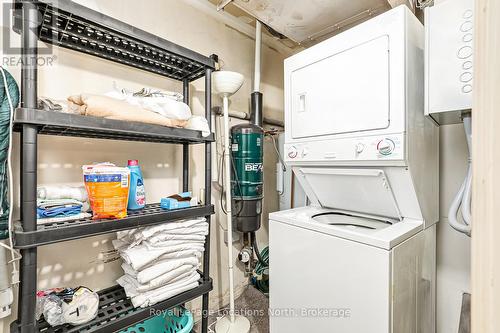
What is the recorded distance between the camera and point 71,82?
1.33 meters

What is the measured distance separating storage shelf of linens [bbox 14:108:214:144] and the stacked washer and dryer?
2.42 ft

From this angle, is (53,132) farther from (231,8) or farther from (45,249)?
(231,8)

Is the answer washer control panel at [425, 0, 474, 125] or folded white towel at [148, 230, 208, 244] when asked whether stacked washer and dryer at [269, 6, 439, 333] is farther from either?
folded white towel at [148, 230, 208, 244]

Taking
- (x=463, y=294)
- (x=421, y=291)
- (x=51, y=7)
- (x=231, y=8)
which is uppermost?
(x=231, y=8)

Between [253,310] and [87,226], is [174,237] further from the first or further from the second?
[253,310]

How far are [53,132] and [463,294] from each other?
2587 mm

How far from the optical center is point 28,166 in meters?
0.87

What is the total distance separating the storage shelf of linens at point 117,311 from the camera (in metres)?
1.04

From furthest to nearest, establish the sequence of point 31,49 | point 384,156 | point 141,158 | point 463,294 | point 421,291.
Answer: point 141,158 < point 463,294 < point 421,291 < point 384,156 < point 31,49

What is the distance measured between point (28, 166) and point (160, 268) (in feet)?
2.48

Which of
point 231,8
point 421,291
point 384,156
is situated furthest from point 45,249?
point 231,8

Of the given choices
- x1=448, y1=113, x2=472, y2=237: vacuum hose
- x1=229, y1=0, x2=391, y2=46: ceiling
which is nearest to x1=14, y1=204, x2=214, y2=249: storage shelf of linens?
x1=448, y1=113, x2=472, y2=237: vacuum hose

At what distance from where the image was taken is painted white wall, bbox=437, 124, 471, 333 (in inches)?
58.9

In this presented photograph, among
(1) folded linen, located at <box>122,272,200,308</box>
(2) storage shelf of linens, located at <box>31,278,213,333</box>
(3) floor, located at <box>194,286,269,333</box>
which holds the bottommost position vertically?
(3) floor, located at <box>194,286,269,333</box>
